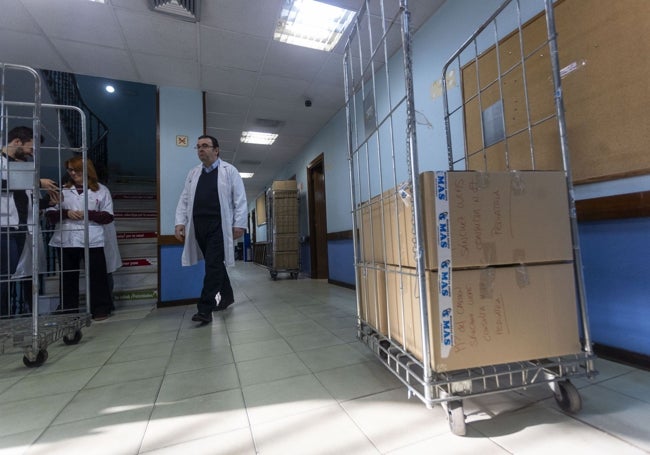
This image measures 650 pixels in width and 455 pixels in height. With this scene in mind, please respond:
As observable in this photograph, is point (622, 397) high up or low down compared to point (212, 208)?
down

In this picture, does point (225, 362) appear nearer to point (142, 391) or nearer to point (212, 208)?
point (142, 391)

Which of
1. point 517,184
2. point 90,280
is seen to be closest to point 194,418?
point 517,184

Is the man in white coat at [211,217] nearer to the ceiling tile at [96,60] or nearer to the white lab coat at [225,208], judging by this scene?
the white lab coat at [225,208]

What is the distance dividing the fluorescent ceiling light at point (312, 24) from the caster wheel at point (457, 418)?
2.99m

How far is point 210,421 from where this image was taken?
1009 millimetres

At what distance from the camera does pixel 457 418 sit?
87cm

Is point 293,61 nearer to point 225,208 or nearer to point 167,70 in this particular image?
point 167,70

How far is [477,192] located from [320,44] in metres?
2.76

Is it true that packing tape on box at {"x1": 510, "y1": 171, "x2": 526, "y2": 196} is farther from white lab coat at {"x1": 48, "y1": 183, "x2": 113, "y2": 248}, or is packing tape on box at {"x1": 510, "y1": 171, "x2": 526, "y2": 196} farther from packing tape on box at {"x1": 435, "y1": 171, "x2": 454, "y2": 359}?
white lab coat at {"x1": 48, "y1": 183, "x2": 113, "y2": 248}

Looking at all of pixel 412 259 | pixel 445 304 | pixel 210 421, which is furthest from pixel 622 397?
pixel 210 421

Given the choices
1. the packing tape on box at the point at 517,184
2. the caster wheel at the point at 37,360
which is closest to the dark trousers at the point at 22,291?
the caster wheel at the point at 37,360

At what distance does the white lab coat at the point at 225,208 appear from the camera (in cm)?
249

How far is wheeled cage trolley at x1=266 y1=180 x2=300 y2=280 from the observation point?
5492 millimetres

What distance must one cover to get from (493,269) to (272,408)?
2.96 feet
